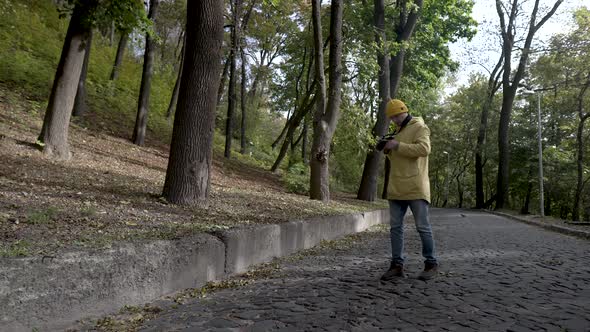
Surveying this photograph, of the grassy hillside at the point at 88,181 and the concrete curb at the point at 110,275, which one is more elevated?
the grassy hillside at the point at 88,181

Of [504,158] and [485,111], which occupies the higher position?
[485,111]

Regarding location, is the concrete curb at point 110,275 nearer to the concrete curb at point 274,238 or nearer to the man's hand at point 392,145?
the concrete curb at point 274,238

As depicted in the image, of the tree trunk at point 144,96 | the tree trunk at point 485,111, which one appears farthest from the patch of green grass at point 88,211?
the tree trunk at point 485,111

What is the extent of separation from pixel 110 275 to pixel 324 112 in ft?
32.6

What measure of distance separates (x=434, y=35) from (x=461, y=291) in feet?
63.8

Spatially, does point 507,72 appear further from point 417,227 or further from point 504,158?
point 417,227

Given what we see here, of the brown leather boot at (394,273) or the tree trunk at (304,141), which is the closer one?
the brown leather boot at (394,273)

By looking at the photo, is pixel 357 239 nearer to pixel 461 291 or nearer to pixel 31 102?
pixel 461 291

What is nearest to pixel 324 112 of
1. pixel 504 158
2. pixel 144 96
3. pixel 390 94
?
pixel 390 94

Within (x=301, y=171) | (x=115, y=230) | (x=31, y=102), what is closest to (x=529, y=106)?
(x=301, y=171)

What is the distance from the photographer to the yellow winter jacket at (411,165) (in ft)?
16.9

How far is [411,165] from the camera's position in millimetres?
5262

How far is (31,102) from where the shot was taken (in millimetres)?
14664

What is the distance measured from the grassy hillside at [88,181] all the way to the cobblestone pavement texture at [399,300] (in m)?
1.12
